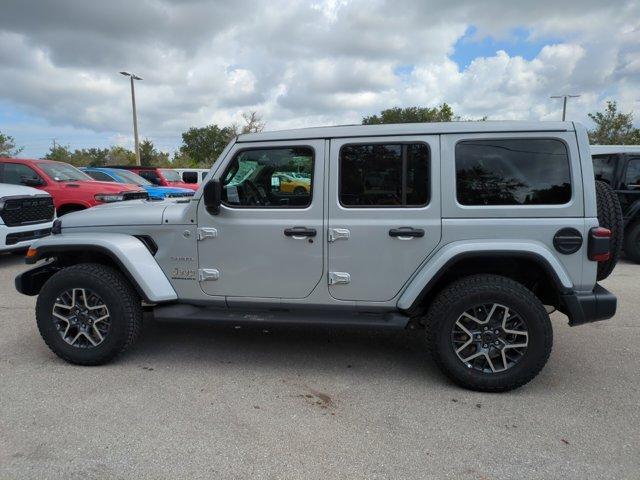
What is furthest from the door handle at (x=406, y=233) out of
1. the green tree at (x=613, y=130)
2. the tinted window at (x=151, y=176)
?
the green tree at (x=613, y=130)

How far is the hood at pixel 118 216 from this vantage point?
373 cm

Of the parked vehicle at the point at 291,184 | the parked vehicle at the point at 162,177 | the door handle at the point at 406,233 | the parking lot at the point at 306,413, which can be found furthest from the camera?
the parked vehicle at the point at 162,177

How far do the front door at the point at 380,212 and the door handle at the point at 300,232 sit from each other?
126mm

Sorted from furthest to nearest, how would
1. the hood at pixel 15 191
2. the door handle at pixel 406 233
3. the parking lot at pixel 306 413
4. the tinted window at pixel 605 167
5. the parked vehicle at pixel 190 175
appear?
the parked vehicle at pixel 190 175 < the tinted window at pixel 605 167 < the hood at pixel 15 191 < the door handle at pixel 406 233 < the parking lot at pixel 306 413

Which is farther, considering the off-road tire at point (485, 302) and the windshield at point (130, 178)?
the windshield at point (130, 178)

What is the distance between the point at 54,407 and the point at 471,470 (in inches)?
105

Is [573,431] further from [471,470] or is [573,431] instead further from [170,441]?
[170,441]

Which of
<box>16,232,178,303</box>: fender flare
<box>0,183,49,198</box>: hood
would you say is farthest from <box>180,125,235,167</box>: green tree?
<box>16,232,178,303</box>: fender flare

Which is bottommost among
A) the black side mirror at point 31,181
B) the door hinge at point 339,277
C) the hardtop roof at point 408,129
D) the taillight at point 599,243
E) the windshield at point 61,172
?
the door hinge at point 339,277

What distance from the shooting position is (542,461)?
2588 millimetres

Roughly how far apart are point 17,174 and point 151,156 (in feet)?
137

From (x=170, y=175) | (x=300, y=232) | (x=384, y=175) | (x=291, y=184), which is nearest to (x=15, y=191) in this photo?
(x=291, y=184)

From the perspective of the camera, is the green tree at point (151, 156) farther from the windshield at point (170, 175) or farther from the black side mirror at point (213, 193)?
the black side mirror at point (213, 193)

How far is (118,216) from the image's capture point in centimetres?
379
